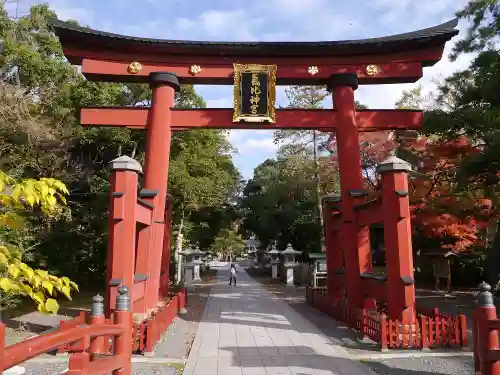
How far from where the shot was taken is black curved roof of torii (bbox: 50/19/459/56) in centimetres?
1220

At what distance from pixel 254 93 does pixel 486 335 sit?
8.98m

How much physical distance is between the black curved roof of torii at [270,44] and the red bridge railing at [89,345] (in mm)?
9021

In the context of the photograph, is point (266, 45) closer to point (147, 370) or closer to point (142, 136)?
point (147, 370)

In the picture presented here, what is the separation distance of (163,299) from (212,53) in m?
8.97

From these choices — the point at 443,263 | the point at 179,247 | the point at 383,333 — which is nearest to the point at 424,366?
the point at 383,333

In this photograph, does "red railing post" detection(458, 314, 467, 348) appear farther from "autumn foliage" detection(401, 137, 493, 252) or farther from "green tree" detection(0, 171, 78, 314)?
"green tree" detection(0, 171, 78, 314)

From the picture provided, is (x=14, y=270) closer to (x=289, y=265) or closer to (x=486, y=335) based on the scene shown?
(x=486, y=335)

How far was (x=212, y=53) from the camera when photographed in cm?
1280

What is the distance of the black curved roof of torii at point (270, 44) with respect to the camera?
12.2 metres

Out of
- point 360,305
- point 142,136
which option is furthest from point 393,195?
point 142,136

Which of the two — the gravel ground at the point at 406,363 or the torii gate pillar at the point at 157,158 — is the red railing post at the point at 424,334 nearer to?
the gravel ground at the point at 406,363

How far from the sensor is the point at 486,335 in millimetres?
5602

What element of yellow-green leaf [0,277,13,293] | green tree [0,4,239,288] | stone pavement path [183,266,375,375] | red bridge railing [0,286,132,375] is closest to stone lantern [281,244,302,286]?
green tree [0,4,239,288]

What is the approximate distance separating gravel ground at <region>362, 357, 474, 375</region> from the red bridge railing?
4.60m
